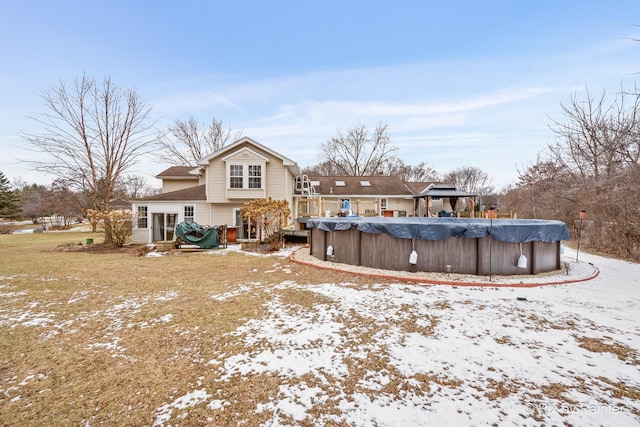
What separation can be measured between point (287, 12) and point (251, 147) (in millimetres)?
8079

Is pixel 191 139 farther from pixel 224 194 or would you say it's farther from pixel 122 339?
pixel 122 339

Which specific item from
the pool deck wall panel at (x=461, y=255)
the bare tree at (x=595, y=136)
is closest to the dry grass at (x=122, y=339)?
the pool deck wall panel at (x=461, y=255)

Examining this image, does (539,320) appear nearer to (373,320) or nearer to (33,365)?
(373,320)

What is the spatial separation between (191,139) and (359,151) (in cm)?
2021

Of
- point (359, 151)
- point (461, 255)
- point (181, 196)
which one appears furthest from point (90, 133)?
point (359, 151)

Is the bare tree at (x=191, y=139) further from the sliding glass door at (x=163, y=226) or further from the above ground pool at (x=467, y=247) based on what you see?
the above ground pool at (x=467, y=247)

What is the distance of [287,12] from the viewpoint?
14531mm

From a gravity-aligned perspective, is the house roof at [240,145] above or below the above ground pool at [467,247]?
above

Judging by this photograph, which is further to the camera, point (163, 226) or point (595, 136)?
point (163, 226)

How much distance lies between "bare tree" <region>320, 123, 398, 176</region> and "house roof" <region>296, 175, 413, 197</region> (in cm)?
1015

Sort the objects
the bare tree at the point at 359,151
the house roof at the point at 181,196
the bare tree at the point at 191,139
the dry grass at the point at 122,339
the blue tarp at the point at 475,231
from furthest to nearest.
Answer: the bare tree at the point at 359,151
the bare tree at the point at 191,139
the house roof at the point at 181,196
the blue tarp at the point at 475,231
the dry grass at the point at 122,339

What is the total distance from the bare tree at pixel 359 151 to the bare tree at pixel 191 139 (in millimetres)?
12152

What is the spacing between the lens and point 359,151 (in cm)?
3259

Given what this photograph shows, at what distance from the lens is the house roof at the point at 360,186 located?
20688 millimetres
